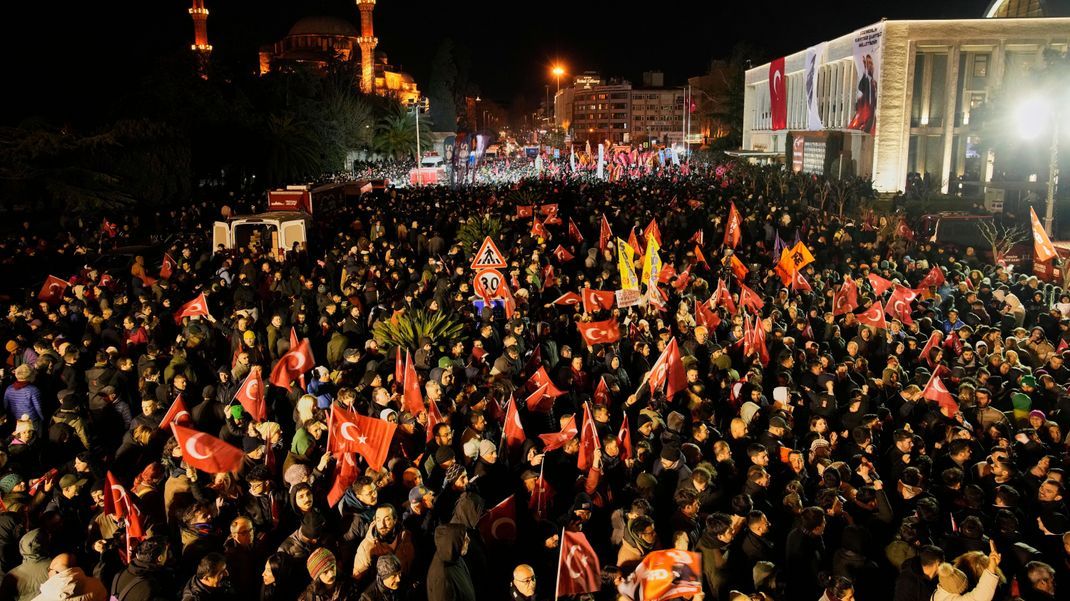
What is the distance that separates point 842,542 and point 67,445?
264 inches

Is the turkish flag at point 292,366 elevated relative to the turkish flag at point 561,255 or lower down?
lower down

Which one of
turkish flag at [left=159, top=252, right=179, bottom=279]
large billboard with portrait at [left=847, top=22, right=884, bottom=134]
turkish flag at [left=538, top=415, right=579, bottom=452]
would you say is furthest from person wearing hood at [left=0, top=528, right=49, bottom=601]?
large billboard with portrait at [left=847, top=22, right=884, bottom=134]

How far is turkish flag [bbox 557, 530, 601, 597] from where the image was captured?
5059 millimetres

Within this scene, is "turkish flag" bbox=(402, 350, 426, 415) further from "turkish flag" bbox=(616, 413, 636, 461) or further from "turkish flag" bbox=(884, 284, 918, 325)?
"turkish flag" bbox=(884, 284, 918, 325)

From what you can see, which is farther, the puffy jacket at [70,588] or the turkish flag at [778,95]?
the turkish flag at [778,95]

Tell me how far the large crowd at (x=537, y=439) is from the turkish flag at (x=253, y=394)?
0.04m

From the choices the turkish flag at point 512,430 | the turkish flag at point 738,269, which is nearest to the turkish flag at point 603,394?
the turkish flag at point 512,430

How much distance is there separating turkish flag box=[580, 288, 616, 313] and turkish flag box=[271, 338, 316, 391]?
13.1ft

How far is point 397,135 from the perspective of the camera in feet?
218

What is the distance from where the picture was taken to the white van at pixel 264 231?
17.7 meters

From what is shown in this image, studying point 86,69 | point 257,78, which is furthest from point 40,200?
point 257,78

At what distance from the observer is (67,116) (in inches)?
1132

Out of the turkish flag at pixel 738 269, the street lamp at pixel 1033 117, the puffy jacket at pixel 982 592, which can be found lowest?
the puffy jacket at pixel 982 592

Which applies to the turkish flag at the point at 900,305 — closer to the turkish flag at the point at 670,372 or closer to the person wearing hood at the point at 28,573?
the turkish flag at the point at 670,372
